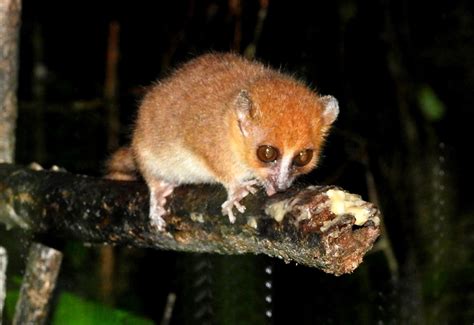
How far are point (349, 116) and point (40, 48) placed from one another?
3.77 meters

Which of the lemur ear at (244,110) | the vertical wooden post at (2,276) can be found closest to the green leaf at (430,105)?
the lemur ear at (244,110)

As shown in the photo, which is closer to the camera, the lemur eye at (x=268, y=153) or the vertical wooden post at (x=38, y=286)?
the lemur eye at (x=268, y=153)

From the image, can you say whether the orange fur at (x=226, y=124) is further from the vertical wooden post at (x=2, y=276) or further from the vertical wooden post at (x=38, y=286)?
the vertical wooden post at (x=2, y=276)

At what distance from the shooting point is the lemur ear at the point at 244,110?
3.46 meters

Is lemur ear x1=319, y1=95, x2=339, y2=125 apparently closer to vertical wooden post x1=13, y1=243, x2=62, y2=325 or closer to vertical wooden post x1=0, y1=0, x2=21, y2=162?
vertical wooden post x1=13, y1=243, x2=62, y2=325

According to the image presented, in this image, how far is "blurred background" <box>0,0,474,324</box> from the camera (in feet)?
19.0

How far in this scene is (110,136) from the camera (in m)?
7.91

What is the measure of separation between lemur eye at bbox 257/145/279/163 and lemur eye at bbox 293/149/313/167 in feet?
0.29

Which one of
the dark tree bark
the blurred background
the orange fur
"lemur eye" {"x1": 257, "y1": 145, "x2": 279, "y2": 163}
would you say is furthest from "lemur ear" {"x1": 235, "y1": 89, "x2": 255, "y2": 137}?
the blurred background

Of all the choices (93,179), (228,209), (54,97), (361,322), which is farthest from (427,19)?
(228,209)

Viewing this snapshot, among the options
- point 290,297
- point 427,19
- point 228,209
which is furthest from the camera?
point 427,19

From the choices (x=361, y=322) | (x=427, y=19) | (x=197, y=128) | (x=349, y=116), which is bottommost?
(x=361, y=322)

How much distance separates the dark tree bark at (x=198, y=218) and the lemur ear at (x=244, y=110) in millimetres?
393

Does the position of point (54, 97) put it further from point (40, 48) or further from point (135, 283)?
point (135, 283)
